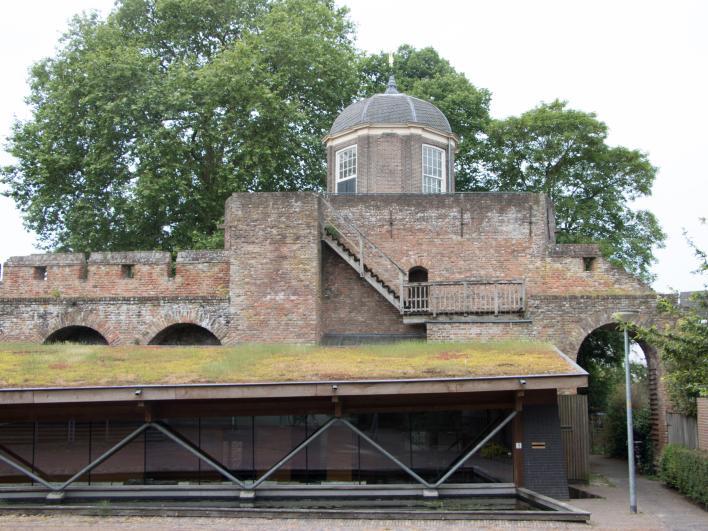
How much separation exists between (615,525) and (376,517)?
366cm

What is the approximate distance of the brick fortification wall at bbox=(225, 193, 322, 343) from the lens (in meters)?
22.1

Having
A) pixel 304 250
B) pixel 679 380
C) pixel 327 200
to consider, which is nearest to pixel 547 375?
pixel 679 380

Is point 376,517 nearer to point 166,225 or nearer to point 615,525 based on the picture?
point 615,525

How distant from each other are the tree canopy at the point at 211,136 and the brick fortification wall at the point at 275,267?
7256 mm

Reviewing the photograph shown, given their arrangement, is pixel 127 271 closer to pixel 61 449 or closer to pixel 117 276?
pixel 117 276

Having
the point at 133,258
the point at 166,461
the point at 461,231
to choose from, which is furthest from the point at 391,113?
the point at 166,461

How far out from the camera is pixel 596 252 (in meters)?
23.9

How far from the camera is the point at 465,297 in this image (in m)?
22.0

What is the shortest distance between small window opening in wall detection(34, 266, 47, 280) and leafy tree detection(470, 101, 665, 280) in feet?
57.5

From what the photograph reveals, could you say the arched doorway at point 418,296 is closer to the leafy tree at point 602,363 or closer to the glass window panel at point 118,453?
the leafy tree at point 602,363

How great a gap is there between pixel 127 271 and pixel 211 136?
9.57 metres

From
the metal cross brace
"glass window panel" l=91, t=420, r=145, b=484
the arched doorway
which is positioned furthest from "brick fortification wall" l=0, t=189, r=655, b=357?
the metal cross brace

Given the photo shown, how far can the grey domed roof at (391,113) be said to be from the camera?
27.9 metres

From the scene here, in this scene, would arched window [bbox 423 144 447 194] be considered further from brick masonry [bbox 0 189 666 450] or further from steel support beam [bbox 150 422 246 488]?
steel support beam [bbox 150 422 246 488]
